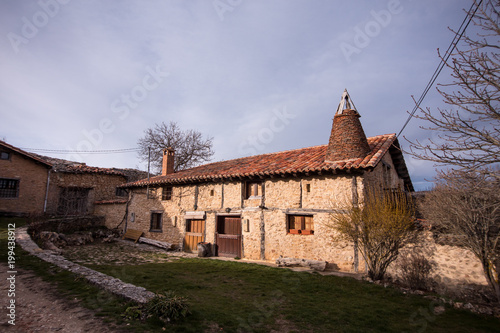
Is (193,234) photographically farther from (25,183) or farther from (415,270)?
(25,183)

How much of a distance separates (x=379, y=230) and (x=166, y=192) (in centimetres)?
1221

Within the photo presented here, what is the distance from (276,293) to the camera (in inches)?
272

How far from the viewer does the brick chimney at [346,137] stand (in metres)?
10.8

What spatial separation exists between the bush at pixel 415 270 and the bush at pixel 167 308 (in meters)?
7.10

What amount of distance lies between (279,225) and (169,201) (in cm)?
760

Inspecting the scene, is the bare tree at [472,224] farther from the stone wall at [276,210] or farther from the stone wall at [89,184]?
the stone wall at [89,184]

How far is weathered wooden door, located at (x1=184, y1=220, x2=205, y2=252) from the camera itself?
14249 mm

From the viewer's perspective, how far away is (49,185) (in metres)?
19.8

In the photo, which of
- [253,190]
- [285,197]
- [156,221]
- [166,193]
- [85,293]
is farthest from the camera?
[156,221]

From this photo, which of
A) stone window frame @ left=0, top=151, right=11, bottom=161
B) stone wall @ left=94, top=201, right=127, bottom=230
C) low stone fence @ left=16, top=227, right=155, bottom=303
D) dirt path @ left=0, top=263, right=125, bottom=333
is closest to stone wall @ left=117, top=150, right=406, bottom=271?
stone wall @ left=94, top=201, right=127, bottom=230

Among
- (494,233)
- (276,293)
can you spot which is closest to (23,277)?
(276,293)

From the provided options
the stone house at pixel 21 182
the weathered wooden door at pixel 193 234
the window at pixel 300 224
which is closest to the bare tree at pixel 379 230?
the window at pixel 300 224

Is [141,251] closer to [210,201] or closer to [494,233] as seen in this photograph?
[210,201]

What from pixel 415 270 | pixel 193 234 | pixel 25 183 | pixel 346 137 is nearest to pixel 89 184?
pixel 25 183
